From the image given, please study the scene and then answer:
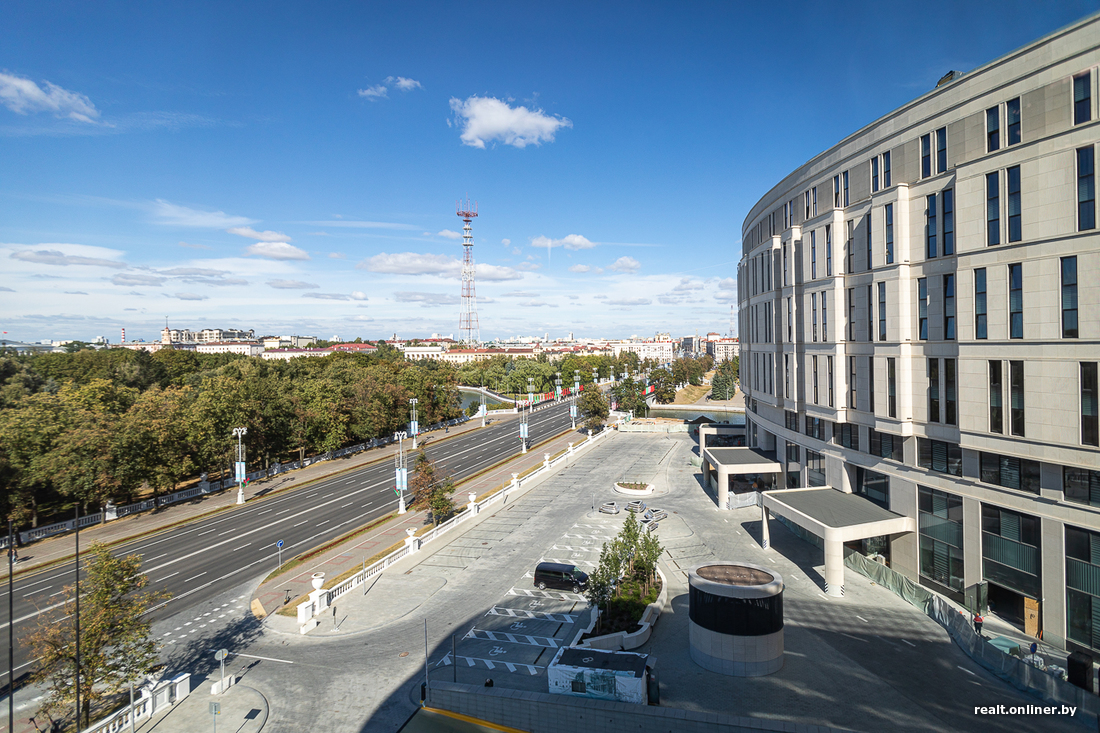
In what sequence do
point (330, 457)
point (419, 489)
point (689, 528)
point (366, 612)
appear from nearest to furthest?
1. point (366, 612)
2. point (689, 528)
3. point (419, 489)
4. point (330, 457)

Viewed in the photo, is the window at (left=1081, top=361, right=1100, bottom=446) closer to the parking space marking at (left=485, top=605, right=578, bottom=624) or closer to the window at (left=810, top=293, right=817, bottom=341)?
the window at (left=810, top=293, right=817, bottom=341)

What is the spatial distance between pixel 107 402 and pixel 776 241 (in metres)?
68.0

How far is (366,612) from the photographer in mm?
24797

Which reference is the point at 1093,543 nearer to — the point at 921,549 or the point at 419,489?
the point at 921,549

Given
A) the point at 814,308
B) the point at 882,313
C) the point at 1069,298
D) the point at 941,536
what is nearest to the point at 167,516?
the point at 814,308

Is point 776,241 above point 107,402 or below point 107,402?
above

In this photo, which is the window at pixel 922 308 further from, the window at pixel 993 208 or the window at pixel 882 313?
Result: the window at pixel 993 208

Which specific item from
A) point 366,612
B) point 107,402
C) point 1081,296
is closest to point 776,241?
point 1081,296

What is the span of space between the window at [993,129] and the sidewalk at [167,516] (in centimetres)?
5340

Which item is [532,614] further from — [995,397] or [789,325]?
[789,325]

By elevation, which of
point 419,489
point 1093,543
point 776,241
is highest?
point 776,241

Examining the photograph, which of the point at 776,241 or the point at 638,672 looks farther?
the point at 776,241

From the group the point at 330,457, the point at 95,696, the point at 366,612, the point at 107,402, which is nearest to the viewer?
the point at 95,696

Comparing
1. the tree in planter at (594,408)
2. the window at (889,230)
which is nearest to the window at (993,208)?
the window at (889,230)
